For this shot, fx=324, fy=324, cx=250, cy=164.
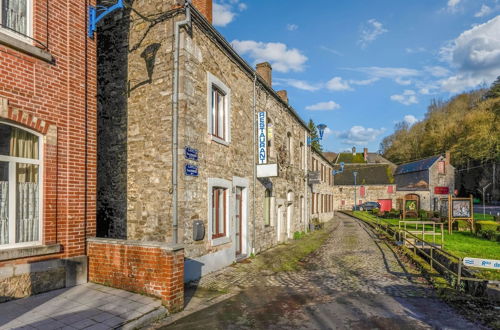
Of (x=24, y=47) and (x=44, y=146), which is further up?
(x=24, y=47)

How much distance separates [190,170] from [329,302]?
4.35m

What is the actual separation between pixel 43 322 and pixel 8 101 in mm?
3474

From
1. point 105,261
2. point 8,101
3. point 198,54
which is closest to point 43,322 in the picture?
point 105,261

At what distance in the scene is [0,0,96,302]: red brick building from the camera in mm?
5328

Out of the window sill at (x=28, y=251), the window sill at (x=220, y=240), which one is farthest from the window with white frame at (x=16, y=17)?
the window sill at (x=220, y=240)

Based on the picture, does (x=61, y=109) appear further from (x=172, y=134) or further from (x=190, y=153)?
(x=190, y=153)

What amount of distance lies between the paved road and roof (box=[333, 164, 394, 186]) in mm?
36951

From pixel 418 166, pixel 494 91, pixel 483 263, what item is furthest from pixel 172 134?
pixel 494 91

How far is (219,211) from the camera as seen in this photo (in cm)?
974

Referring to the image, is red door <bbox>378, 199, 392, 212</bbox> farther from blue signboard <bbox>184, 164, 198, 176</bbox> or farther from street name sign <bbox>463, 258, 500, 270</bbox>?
blue signboard <bbox>184, 164, 198, 176</bbox>

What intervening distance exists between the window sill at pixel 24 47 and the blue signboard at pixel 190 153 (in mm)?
3291

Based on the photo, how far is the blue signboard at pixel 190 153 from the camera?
26.0 feet

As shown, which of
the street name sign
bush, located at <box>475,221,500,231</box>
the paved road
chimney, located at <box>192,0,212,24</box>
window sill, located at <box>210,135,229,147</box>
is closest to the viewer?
the paved road

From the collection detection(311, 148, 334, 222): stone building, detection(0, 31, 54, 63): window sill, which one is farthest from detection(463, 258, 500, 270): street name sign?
detection(311, 148, 334, 222): stone building
